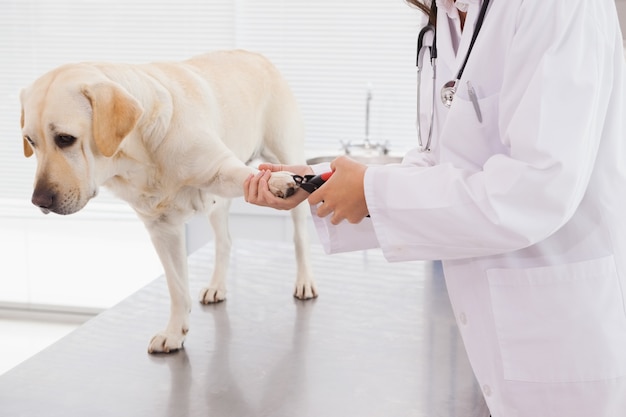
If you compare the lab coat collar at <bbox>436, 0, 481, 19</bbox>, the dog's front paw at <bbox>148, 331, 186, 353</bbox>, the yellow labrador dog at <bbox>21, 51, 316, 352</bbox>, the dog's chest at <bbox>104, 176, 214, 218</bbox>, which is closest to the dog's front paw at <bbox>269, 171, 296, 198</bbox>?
the yellow labrador dog at <bbox>21, 51, 316, 352</bbox>

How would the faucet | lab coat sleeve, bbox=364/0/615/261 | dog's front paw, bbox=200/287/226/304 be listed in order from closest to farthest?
1. lab coat sleeve, bbox=364/0/615/261
2. dog's front paw, bbox=200/287/226/304
3. the faucet

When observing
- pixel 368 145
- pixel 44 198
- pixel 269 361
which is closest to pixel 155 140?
pixel 44 198

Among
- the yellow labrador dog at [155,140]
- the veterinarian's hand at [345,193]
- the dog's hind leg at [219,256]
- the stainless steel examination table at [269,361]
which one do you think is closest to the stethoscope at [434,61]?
the veterinarian's hand at [345,193]

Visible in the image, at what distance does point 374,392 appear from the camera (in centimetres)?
132

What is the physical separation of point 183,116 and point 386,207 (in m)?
0.62

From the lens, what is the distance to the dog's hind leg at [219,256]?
185cm

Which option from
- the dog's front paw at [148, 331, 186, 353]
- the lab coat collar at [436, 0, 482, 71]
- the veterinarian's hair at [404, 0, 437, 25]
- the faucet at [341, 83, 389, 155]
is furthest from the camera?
the faucet at [341, 83, 389, 155]

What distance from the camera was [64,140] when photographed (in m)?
1.25

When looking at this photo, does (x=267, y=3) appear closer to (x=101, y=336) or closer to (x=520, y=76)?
(x=101, y=336)

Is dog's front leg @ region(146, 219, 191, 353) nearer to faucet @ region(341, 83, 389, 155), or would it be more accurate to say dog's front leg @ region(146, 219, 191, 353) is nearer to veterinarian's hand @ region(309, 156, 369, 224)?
veterinarian's hand @ region(309, 156, 369, 224)

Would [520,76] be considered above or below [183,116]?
above

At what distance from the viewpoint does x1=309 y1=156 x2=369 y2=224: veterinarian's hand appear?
99 cm

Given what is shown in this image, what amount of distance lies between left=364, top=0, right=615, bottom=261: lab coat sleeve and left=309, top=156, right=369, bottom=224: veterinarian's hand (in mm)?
60

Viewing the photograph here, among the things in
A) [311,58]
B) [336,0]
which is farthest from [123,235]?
[336,0]
